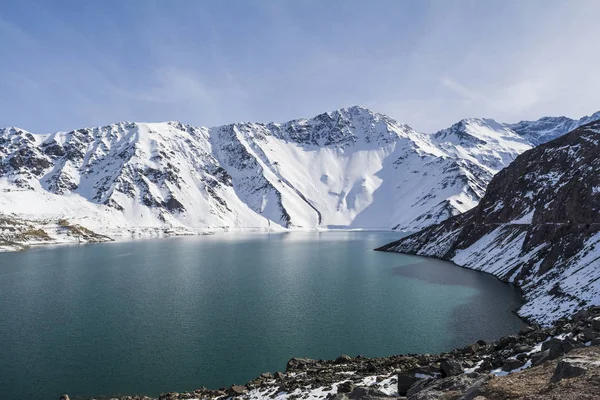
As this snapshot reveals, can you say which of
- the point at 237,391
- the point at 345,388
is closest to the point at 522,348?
the point at 345,388

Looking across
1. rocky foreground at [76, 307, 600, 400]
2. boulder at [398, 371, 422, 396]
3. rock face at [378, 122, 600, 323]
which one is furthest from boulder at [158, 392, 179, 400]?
rock face at [378, 122, 600, 323]

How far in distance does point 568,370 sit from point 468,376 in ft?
22.4

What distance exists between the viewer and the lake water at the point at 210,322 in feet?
135

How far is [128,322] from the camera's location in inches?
2323

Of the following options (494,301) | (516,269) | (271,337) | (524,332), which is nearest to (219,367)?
(271,337)

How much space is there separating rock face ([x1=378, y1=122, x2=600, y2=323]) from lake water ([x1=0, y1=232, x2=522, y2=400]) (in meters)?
7.09

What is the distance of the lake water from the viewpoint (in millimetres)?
41250

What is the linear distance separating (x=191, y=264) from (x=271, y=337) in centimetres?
8223

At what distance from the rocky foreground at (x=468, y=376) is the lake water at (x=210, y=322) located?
313 inches

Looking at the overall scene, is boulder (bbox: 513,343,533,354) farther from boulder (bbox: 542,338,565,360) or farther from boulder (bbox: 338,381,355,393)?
boulder (bbox: 338,381,355,393)

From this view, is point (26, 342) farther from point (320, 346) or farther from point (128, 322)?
point (320, 346)

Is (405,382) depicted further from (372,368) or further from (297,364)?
(297,364)

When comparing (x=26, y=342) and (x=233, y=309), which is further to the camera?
(x=233, y=309)

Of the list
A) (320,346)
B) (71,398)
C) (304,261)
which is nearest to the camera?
(71,398)
